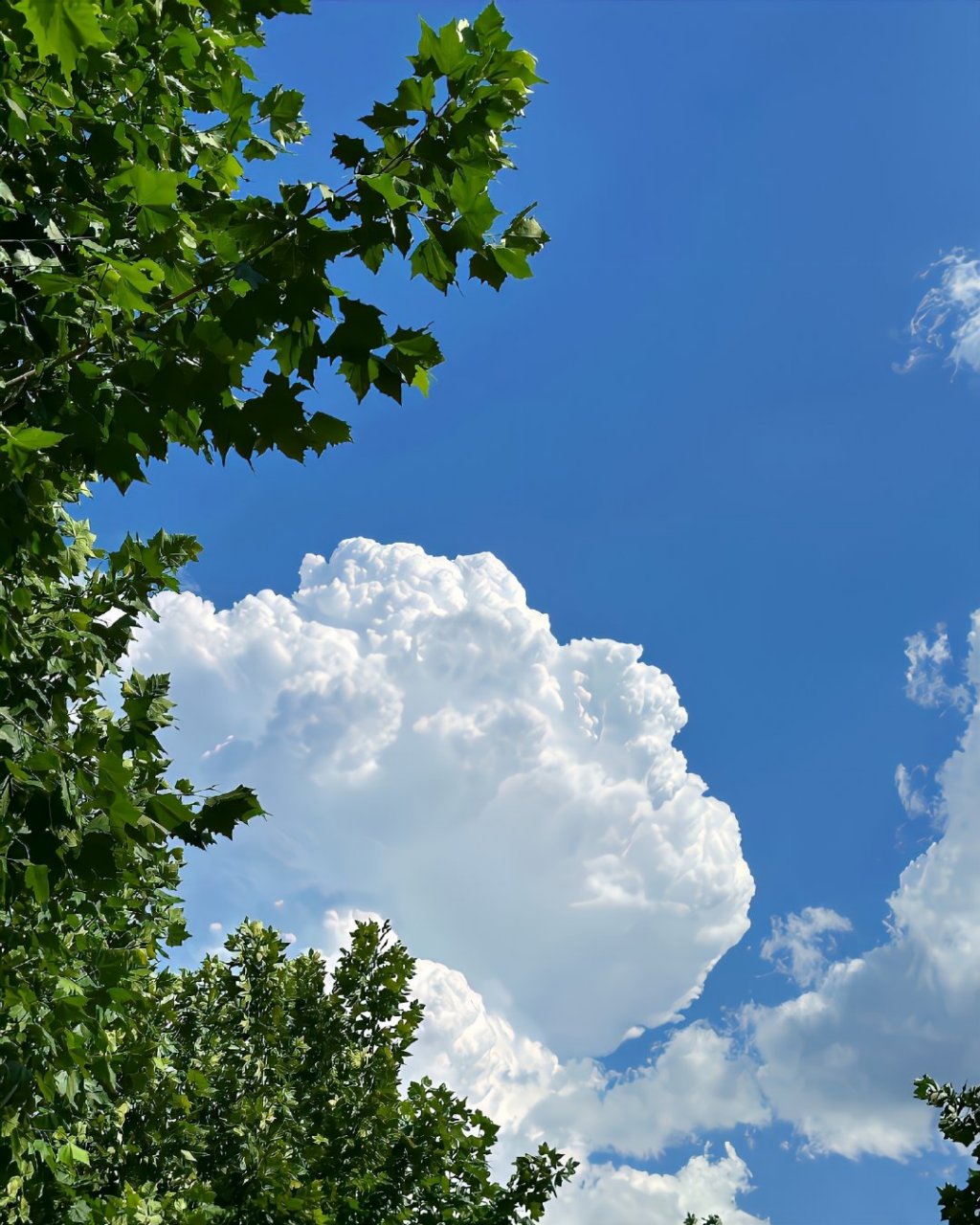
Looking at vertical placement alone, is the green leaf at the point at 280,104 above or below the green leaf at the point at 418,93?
above

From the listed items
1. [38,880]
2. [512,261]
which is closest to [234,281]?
[512,261]

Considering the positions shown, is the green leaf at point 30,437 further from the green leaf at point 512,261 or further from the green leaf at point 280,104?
the green leaf at point 280,104

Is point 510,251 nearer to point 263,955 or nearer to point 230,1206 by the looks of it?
point 230,1206

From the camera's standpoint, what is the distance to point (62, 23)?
2406mm

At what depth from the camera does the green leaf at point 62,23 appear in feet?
7.79

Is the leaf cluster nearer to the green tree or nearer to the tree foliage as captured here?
the tree foliage

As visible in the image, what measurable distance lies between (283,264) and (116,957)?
4000 mm

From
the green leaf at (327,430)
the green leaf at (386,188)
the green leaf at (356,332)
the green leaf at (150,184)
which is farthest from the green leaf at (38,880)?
the green leaf at (386,188)

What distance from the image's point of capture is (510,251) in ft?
11.6

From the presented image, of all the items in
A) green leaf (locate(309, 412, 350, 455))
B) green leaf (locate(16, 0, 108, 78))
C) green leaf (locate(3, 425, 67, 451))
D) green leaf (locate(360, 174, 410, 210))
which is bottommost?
green leaf (locate(3, 425, 67, 451))

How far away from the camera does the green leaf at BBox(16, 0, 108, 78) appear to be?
2.37m

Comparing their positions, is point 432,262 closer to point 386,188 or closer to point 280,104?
point 386,188

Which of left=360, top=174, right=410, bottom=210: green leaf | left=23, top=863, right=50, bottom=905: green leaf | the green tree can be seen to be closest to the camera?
left=360, top=174, right=410, bottom=210: green leaf

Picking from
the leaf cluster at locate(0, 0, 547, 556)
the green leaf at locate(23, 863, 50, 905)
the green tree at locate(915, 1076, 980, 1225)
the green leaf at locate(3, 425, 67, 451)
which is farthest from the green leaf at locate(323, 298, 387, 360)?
the green tree at locate(915, 1076, 980, 1225)
